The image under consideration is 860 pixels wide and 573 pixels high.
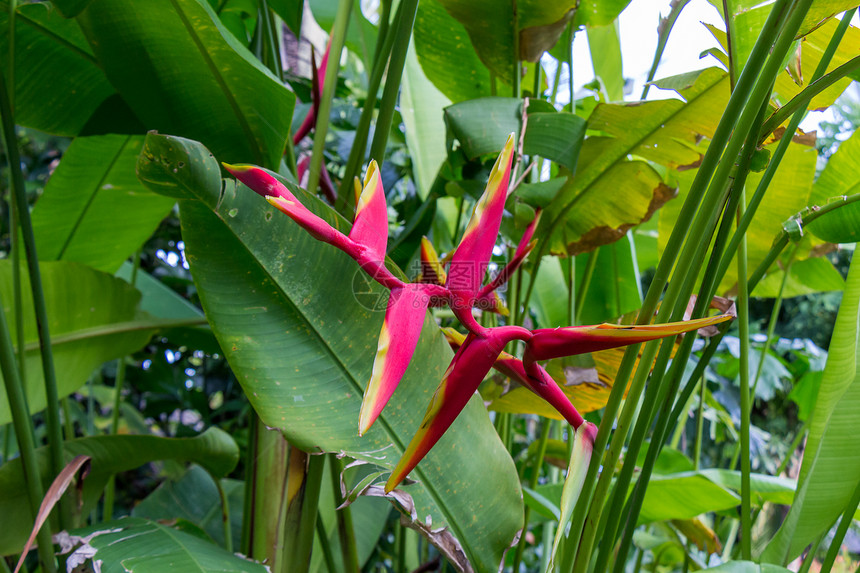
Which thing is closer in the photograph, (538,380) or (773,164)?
(538,380)

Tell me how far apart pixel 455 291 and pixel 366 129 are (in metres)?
0.34

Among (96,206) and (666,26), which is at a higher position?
(666,26)

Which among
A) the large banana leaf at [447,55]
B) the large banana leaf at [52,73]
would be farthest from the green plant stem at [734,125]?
the large banana leaf at [52,73]

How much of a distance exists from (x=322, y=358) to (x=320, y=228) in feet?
0.80

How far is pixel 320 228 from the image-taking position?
0.18 metres

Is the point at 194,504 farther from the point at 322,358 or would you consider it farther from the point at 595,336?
the point at 595,336

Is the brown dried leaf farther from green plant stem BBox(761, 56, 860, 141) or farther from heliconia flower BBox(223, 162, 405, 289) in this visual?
green plant stem BBox(761, 56, 860, 141)

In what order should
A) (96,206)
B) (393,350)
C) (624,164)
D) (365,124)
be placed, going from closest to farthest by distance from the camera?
(393,350), (365,124), (624,164), (96,206)

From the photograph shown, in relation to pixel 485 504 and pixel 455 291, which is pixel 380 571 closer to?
pixel 485 504

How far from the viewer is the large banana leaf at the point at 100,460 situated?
50 cm

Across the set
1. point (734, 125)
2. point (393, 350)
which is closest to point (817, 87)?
point (734, 125)

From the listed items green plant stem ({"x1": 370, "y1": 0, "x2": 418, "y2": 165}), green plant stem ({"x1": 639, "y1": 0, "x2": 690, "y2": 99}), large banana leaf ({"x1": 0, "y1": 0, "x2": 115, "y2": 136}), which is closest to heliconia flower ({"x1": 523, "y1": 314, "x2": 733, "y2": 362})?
green plant stem ({"x1": 370, "y1": 0, "x2": 418, "y2": 165})

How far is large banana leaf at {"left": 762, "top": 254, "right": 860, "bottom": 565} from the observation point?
41 centimetres

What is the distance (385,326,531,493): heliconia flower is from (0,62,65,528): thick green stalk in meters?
0.41
